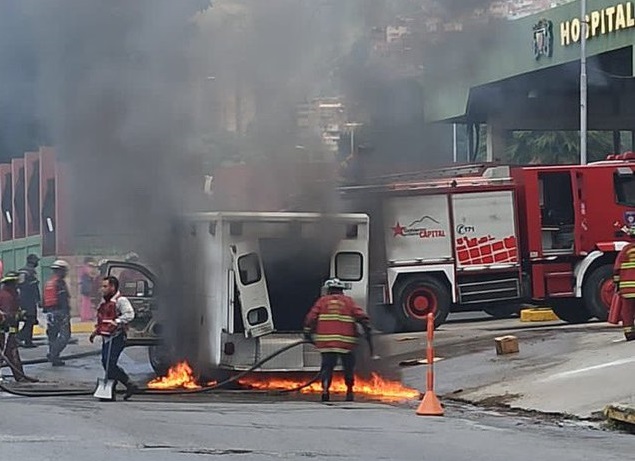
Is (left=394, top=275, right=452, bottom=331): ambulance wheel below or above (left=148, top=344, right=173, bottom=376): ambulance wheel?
above

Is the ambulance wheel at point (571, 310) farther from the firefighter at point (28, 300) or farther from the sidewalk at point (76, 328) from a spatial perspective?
the sidewalk at point (76, 328)

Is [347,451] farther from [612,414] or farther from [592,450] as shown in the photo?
[612,414]

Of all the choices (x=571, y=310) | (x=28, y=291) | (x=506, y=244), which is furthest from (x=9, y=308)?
(x=571, y=310)

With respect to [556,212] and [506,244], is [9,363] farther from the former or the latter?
[556,212]

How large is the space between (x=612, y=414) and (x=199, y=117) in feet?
22.3

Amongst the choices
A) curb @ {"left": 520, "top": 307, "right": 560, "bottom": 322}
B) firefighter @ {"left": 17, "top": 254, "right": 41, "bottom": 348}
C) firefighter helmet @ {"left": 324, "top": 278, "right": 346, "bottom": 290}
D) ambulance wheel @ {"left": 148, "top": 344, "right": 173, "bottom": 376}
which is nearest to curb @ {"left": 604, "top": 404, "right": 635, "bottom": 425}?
firefighter helmet @ {"left": 324, "top": 278, "right": 346, "bottom": 290}

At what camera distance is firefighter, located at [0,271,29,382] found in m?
16.2

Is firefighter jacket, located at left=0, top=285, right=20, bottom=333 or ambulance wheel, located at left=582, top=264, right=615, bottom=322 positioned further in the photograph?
ambulance wheel, located at left=582, top=264, right=615, bottom=322

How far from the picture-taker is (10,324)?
647 inches

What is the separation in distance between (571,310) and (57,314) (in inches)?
310

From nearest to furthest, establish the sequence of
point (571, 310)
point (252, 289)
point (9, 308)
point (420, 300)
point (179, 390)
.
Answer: point (252, 289) → point (179, 390) → point (9, 308) → point (420, 300) → point (571, 310)

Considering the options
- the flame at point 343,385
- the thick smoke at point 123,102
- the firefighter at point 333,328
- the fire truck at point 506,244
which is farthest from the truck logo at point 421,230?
the firefighter at point 333,328

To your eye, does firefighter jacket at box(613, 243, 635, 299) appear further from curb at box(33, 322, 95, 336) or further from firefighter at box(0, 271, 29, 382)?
curb at box(33, 322, 95, 336)

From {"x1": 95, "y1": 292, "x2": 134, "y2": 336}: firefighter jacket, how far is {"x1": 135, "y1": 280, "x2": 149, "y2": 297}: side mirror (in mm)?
2984
